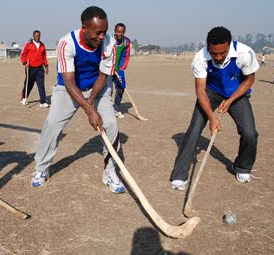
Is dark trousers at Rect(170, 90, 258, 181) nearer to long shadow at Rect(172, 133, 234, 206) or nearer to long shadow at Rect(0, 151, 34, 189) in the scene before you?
long shadow at Rect(172, 133, 234, 206)

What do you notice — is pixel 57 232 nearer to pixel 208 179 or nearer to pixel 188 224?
pixel 188 224

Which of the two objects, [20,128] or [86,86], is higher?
[86,86]

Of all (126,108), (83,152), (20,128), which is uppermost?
(83,152)

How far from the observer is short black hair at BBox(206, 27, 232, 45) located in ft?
12.6

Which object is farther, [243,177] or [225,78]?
[243,177]

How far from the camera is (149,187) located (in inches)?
179

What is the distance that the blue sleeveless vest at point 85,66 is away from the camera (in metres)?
3.99

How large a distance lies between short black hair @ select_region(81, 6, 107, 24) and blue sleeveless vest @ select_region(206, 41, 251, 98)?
1.38 metres

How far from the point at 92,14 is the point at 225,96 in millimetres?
1952

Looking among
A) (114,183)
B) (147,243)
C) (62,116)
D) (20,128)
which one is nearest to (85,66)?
(62,116)

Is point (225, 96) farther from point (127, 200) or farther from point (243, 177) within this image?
point (127, 200)

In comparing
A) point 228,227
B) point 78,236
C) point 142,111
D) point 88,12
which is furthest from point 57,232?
point 142,111

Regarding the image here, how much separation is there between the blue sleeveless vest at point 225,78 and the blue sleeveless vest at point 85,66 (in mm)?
1329

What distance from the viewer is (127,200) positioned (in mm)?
4152
